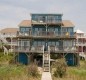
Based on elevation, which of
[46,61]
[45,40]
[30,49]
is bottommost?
[46,61]

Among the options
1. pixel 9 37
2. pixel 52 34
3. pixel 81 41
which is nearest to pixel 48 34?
pixel 52 34

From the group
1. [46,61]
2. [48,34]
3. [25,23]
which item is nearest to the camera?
[46,61]

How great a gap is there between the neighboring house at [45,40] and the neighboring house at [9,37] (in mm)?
12713

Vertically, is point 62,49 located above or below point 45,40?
below

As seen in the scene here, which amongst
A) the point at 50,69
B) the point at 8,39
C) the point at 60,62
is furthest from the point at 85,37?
the point at 60,62

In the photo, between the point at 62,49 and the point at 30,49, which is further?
the point at 30,49

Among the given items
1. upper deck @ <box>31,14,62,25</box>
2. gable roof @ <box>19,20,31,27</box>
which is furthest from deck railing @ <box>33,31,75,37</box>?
gable roof @ <box>19,20,31,27</box>

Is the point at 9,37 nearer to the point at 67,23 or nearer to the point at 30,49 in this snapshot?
the point at 67,23

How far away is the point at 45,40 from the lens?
48.8 meters

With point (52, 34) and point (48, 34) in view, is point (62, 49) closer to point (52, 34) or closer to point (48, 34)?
point (52, 34)

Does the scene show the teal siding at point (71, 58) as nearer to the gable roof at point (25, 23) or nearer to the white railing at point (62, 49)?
the white railing at point (62, 49)

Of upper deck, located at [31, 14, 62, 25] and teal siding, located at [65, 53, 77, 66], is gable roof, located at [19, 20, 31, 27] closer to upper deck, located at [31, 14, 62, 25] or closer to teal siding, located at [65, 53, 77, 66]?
upper deck, located at [31, 14, 62, 25]

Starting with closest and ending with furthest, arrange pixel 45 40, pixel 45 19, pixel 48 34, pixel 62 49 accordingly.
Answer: pixel 62 49, pixel 48 34, pixel 45 40, pixel 45 19

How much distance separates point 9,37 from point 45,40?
20.2 m
